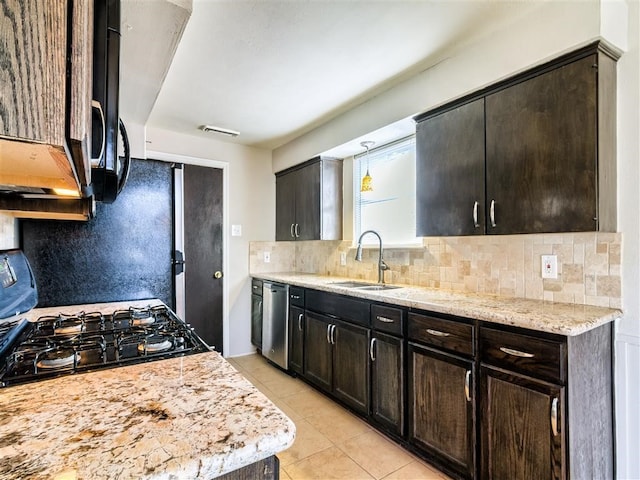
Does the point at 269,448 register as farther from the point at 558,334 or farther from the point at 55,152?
the point at 558,334

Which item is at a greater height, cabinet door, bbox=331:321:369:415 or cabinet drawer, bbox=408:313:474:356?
cabinet drawer, bbox=408:313:474:356

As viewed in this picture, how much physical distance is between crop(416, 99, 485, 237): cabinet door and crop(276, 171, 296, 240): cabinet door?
1763 mm

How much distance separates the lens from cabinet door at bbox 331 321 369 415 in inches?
93.3

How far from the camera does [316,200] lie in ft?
11.4

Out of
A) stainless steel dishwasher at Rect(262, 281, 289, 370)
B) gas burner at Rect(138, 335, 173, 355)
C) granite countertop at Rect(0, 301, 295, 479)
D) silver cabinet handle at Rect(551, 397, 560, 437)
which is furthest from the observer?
stainless steel dishwasher at Rect(262, 281, 289, 370)

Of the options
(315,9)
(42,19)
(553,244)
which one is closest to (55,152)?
(42,19)

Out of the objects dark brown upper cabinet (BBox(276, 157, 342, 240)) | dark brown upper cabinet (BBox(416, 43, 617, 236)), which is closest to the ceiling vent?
dark brown upper cabinet (BBox(276, 157, 342, 240))

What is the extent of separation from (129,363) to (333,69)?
2010mm

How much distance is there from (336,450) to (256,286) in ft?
6.84

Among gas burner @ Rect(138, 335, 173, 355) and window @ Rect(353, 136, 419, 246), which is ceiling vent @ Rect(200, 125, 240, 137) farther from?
gas burner @ Rect(138, 335, 173, 355)

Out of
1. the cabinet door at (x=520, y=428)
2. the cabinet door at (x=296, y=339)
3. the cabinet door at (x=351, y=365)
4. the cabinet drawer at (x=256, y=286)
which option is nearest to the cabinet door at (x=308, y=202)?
the cabinet drawer at (x=256, y=286)

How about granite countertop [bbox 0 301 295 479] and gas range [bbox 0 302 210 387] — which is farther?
gas range [bbox 0 302 210 387]

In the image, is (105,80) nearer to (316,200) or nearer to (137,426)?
(137,426)

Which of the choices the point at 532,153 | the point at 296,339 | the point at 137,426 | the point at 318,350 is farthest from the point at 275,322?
the point at 137,426
